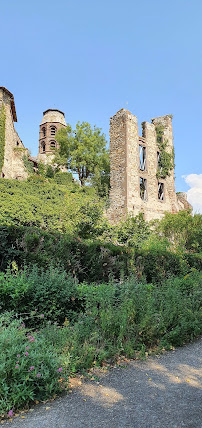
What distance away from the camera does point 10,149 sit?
2320 centimetres

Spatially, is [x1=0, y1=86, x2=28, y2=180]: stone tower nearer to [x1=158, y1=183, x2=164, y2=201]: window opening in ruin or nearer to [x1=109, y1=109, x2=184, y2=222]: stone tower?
[x1=109, y1=109, x2=184, y2=222]: stone tower

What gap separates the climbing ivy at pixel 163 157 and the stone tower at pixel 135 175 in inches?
10.9

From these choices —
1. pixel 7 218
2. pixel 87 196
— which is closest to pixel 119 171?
pixel 87 196

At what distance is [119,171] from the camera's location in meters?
24.0

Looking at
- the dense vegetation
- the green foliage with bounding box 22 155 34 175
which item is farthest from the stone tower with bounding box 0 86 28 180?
the dense vegetation

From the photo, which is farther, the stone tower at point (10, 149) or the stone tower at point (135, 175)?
the stone tower at point (135, 175)

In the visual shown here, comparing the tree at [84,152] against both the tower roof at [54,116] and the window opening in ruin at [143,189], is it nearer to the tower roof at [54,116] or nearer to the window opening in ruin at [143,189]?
the window opening in ruin at [143,189]

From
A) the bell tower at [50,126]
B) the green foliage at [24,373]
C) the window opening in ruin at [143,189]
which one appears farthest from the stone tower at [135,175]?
the bell tower at [50,126]

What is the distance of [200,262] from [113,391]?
863cm

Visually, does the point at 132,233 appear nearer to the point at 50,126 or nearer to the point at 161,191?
the point at 161,191

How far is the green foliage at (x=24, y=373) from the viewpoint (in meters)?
2.79

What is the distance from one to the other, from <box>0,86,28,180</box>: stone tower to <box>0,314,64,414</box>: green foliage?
1880 centimetres

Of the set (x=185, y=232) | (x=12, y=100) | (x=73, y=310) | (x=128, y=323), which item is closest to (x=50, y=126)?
(x=12, y=100)

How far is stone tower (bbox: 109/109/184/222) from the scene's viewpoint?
77.1 ft
